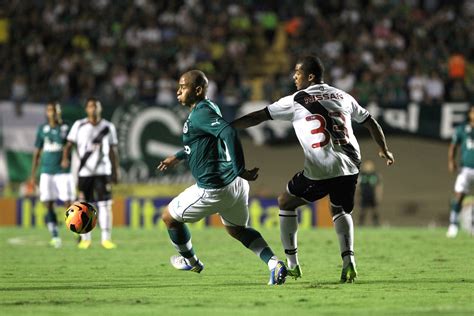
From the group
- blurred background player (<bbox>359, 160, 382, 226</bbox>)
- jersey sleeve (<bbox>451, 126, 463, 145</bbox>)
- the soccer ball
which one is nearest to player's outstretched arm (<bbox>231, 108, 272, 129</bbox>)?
the soccer ball

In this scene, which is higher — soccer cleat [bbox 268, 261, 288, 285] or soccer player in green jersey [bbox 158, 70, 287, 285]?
soccer player in green jersey [bbox 158, 70, 287, 285]

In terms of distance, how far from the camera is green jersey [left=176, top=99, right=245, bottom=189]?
34.3 ft

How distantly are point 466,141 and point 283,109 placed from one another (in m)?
10.2

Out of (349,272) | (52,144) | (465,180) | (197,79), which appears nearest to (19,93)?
(52,144)

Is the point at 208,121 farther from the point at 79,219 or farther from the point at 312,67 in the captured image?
the point at 79,219

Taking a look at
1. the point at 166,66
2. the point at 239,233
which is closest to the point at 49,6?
the point at 166,66

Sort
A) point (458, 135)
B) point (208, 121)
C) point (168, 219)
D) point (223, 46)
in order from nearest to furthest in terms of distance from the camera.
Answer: point (208, 121)
point (168, 219)
point (458, 135)
point (223, 46)

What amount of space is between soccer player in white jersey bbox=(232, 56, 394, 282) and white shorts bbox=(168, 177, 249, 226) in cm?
61

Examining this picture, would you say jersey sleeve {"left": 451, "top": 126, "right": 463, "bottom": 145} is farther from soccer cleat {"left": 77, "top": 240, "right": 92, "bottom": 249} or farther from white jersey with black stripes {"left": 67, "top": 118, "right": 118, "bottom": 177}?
soccer cleat {"left": 77, "top": 240, "right": 92, "bottom": 249}

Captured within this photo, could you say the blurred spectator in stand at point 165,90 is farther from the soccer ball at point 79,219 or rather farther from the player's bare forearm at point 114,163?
the soccer ball at point 79,219

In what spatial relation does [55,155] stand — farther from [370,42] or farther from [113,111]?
[370,42]

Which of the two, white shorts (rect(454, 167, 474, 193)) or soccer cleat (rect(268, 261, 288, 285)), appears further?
white shorts (rect(454, 167, 474, 193))

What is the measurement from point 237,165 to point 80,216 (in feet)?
13.0

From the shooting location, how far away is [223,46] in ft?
99.9
